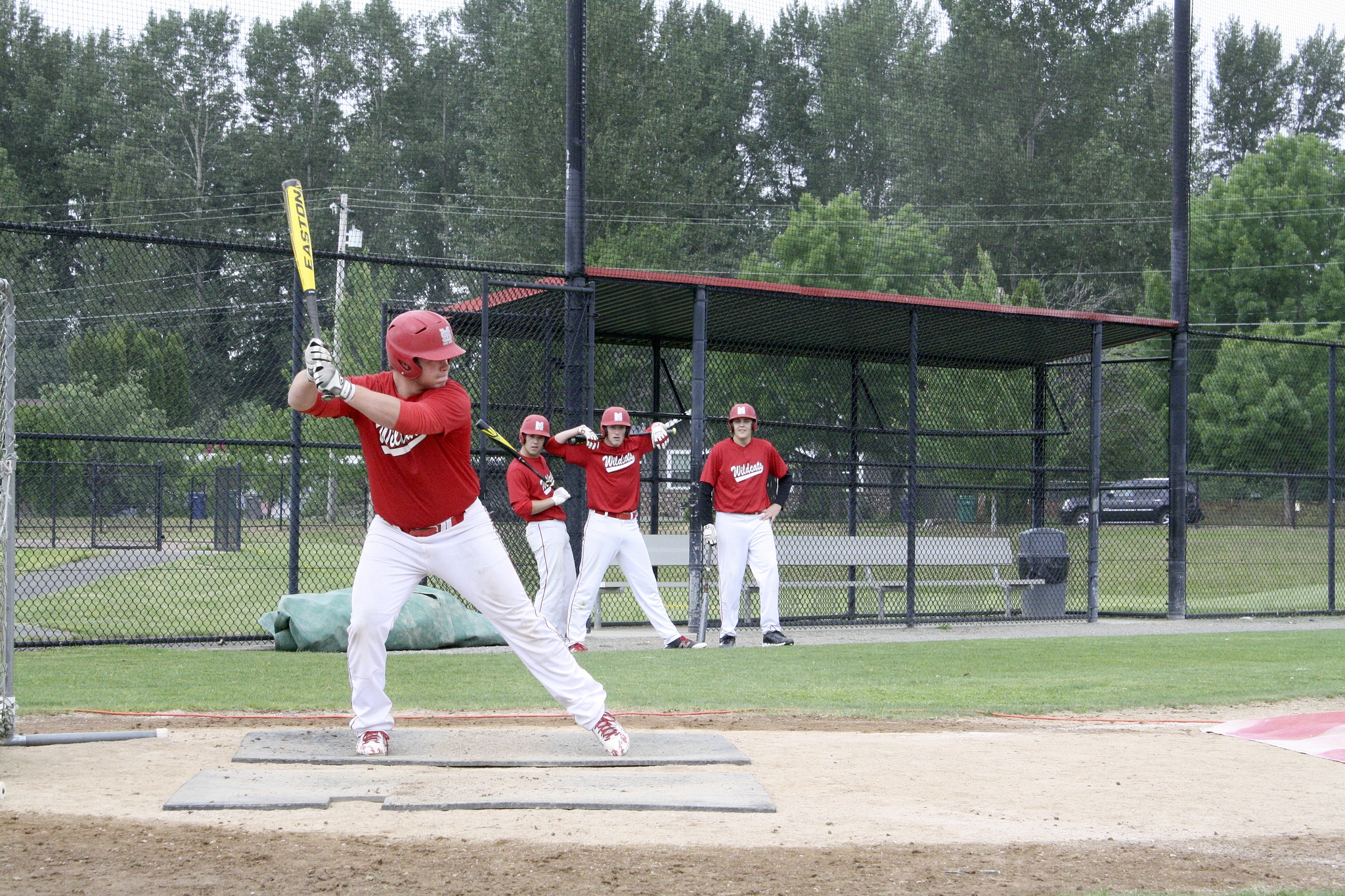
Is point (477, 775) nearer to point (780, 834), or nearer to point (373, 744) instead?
point (373, 744)

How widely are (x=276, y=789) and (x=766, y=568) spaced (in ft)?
21.6

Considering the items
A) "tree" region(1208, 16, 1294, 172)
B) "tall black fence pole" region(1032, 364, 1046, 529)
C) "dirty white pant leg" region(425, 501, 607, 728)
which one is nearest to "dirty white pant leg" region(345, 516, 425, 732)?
"dirty white pant leg" region(425, 501, 607, 728)

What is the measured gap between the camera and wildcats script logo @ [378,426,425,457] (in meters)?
5.24

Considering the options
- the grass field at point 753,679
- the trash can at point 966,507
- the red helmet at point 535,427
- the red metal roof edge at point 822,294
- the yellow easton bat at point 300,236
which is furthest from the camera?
the trash can at point 966,507

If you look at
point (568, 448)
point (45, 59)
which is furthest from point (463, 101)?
point (568, 448)

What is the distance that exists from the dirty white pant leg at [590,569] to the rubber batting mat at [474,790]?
200 inches

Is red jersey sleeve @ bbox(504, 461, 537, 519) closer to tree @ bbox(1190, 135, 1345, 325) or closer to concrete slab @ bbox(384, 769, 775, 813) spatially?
concrete slab @ bbox(384, 769, 775, 813)

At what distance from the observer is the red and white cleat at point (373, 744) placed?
17.3 feet

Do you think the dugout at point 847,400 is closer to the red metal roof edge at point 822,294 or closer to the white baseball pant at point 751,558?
the red metal roof edge at point 822,294

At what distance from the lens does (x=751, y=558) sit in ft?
36.0

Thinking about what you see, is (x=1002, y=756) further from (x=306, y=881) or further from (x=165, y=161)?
(x=165, y=161)

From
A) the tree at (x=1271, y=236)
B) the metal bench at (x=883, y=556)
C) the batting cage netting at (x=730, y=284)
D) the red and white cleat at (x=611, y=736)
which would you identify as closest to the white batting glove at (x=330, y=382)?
the red and white cleat at (x=611, y=736)

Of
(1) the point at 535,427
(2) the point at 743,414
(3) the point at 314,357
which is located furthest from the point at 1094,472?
(3) the point at 314,357

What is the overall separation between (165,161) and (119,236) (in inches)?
1059
